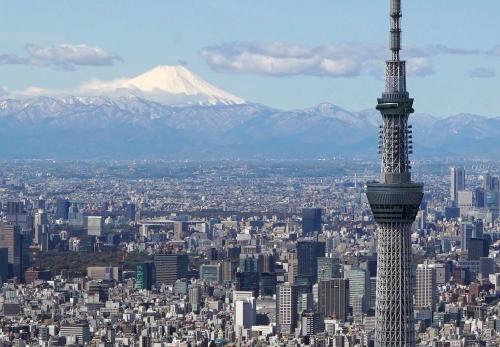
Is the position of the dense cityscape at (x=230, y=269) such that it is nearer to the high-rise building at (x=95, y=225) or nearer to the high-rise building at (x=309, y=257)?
the high-rise building at (x=309, y=257)

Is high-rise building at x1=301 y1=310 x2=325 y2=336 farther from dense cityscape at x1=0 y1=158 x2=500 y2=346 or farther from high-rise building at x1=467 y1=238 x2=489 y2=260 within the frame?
high-rise building at x1=467 y1=238 x2=489 y2=260

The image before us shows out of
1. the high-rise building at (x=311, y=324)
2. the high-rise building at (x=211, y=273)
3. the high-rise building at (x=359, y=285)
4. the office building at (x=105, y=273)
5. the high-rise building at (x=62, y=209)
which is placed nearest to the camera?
the high-rise building at (x=311, y=324)

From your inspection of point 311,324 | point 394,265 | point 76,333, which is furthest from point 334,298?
point 394,265

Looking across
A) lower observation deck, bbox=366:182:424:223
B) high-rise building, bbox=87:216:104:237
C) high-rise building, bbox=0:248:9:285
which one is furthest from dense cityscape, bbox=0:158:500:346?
lower observation deck, bbox=366:182:424:223

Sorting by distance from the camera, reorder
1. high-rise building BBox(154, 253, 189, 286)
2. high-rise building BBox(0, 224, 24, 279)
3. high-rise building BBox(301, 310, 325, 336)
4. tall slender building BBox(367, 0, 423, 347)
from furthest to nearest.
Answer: high-rise building BBox(0, 224, 24, 279) → high-rise building BBox(154, 253, 189, 286) → high-rise building BBox(301, 310, 325, 336) → tall slender building BBox(367, 0, 423, 347)

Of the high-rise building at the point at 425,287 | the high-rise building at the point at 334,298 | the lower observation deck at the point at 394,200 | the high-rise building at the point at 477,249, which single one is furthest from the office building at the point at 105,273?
the lower observation deck at the point at 394,200

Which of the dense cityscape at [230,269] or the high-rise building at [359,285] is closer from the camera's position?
the dense cityscape at [230,269]

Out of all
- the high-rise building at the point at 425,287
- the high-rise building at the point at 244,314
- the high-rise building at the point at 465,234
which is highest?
the high-rise building at the point at 465,234

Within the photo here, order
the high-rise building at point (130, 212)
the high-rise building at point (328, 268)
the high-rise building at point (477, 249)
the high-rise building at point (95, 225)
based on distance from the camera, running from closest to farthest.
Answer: the high-rise building at point (328, 268)
the high-rise building at point (477, 249)
the high-rise building at point (95, 225)
the high-rise building at point (130, 212)
